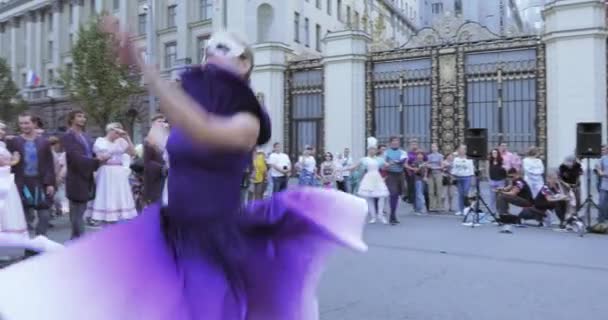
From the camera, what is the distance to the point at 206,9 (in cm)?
3556

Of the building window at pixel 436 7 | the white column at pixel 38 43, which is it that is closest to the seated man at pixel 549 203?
the white column at pixel 38 43

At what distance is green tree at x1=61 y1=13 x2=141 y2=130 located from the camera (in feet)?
84.6

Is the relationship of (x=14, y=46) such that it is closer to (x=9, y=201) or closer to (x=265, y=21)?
(x=265, y=21)

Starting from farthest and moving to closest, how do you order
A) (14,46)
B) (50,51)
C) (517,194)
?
(14,46)
(50,51)
(517,194)

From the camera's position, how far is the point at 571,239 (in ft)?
31.3

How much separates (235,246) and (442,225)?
939 cm

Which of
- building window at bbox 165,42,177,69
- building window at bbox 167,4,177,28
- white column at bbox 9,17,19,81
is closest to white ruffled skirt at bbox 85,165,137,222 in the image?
building window at bbox 165,42,177,69

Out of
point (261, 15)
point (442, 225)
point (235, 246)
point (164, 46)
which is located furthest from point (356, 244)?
point (164, 46)

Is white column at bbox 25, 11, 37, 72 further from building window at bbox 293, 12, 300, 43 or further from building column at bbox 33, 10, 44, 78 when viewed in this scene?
building window at bbox 293, 12, 300, 43

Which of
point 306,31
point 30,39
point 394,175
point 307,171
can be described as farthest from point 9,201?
point 30,39

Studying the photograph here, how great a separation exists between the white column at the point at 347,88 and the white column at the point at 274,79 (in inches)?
85.8

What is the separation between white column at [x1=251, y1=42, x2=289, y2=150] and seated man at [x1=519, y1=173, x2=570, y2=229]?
38.3 feet

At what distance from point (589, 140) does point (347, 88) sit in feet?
33.0

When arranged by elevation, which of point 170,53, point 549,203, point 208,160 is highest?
point 170,53
